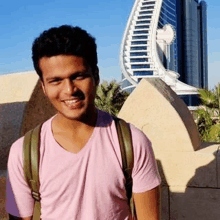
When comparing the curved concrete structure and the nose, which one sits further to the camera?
the curved concrete structure

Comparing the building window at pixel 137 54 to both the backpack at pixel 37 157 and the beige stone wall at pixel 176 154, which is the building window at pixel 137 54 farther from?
the backpack at pixel 37 157

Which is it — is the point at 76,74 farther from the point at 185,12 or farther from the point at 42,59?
the point at 185,12

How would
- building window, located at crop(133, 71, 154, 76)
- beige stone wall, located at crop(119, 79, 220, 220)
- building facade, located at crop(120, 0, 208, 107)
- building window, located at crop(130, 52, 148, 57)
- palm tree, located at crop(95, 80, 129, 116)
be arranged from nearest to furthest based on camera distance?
beige stone wall, located at crop(119, 79, 220, 220)
palm tree, located at crop(95, 80, 129, 116)
building facade, located at crop(120, 0, 208, 107)
building window, located at crop(133, 71, 154, 76)
building window, located at crop(130, 52, 148, 57)

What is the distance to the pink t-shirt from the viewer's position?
1.36 meters

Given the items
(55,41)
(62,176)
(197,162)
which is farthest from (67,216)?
(197,162)

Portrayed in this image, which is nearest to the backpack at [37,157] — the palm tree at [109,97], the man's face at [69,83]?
the man's face at [69,83]

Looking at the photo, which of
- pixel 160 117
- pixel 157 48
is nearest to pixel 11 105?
pixel 160 117

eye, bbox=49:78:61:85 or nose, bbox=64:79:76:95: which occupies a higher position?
eye, bbox=49:78:61:85

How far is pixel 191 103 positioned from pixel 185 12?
3470 cm

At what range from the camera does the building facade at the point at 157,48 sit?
8188 centimetres

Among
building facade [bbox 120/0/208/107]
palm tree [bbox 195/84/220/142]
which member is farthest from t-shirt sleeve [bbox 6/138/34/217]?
A: building facade [bbox 120/0/208/107]

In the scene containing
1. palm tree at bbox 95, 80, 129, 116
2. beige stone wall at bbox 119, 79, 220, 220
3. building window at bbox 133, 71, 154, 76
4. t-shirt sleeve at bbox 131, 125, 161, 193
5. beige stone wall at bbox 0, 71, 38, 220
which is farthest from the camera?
building window at bbox 133, 71, 154, 76

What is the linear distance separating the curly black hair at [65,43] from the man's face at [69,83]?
2cm

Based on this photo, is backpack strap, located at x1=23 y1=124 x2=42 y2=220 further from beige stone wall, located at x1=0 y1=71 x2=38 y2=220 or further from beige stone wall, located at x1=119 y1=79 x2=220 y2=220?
beige stone wall, located at x1=119 y1=79 x2=220 y2=220
